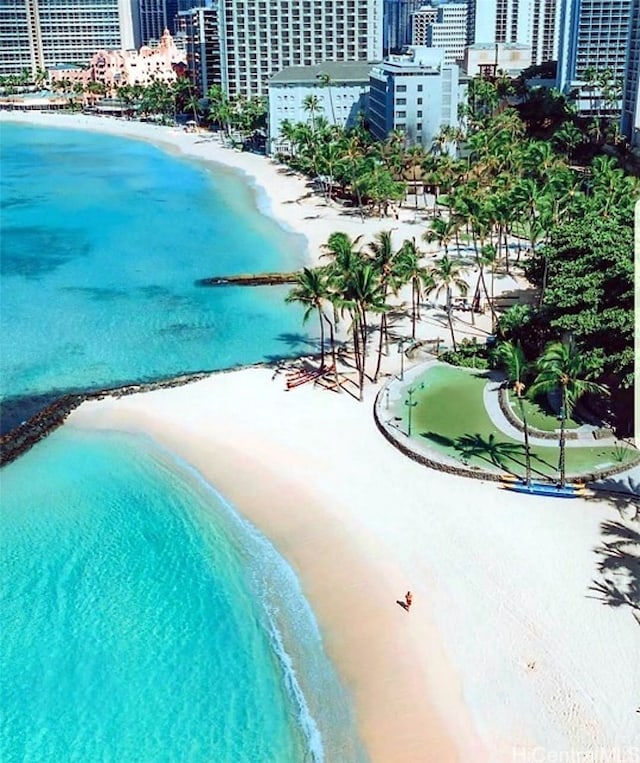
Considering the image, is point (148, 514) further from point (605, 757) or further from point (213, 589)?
point (605, 757)

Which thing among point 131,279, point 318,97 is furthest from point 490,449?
point 318,97

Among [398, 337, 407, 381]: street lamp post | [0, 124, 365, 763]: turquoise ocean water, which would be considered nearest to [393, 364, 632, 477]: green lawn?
[398, 337, 407, 381]: street lamp post

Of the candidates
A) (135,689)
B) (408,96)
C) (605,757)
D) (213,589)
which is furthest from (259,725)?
A: (408,96)

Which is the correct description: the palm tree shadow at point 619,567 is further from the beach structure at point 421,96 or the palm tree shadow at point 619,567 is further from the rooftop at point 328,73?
the rooftop at point 328,73

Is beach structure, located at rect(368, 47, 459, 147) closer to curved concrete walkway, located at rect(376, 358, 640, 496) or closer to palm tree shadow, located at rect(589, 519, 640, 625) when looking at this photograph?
curved concrete walkway, located at rect(376, 358, 640, 496)

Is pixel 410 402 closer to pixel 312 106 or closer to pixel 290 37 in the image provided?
pixel 312 106

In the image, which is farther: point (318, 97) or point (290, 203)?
point (318, 97)

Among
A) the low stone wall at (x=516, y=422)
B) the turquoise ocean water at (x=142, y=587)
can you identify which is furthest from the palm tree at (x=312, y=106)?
the low stone wall at (x=516, y=422)
